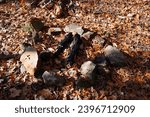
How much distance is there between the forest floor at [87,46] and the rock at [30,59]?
13 centimetres

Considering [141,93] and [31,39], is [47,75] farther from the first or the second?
[141,93]

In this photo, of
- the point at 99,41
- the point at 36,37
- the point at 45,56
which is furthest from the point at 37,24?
the point at 99,41

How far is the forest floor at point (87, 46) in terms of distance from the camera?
525 cm

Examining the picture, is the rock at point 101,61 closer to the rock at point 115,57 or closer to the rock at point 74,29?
the rock at point 115,57

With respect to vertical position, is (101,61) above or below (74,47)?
below

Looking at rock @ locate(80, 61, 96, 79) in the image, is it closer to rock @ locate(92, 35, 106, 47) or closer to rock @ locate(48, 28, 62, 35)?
rock @ locate(92, 35, 106, 47)

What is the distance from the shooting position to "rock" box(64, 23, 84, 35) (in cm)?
638

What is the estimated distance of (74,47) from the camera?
19.4 feet

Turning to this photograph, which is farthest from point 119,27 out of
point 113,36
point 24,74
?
point 24,74

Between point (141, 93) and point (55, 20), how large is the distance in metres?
2.75

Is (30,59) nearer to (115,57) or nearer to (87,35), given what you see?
(87,35)

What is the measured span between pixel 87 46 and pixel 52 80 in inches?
47.0

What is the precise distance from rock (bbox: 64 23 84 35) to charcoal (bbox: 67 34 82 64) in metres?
0.25

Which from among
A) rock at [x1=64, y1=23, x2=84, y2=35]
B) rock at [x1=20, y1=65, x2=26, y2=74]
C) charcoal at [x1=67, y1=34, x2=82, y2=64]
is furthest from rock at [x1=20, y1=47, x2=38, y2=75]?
rock at [x1=64, y1=23, x2=84, y2=35]
